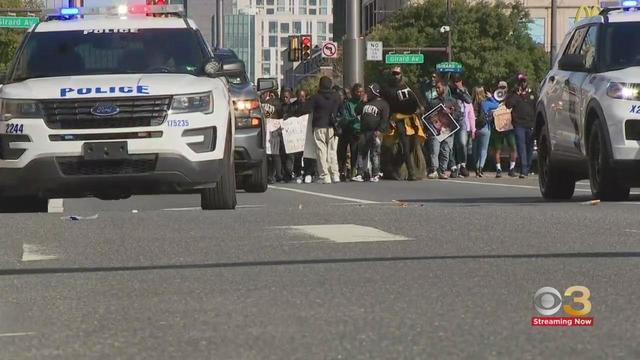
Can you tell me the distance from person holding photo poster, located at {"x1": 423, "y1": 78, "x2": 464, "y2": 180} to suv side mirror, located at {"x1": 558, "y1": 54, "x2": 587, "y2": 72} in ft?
42.0

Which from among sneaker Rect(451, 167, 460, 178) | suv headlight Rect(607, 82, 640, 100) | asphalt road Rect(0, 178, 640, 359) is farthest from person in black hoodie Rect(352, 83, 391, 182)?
asphalt road Rect(0, 178, 640, 359)

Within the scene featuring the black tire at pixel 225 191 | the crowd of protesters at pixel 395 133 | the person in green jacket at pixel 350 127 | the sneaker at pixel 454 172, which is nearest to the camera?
the black tire at pixel 225 191

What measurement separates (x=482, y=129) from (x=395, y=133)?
6.57 feet

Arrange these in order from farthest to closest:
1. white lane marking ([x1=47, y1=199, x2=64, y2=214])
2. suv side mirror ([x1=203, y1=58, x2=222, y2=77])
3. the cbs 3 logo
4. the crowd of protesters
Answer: the crowd of protesters, white lane marking ([x1=47, y1=199, x2=64, y2=214]), suv side mirror ([x1=203, y1=58, x2=222, y2=77]), the cbs 3 logo

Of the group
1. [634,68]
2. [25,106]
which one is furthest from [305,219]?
[634,68]

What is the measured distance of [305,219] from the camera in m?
12.0

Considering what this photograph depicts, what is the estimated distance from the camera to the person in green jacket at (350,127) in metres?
27.4

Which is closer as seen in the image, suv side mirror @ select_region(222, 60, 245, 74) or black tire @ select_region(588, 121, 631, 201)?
suv side mirror @ select_region(222, 60, 245, 74)

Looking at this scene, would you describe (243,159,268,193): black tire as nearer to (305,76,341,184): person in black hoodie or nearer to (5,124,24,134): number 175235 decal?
(5,124,24,134): number 175235 decal

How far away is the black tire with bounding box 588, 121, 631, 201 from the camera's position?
14.0 metres

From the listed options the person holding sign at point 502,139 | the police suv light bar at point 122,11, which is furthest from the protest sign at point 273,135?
the police suv light bar at point 122,11

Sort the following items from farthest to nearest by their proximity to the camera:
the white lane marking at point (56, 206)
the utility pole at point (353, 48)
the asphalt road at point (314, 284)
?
the utility pole at point (353, 48), the white lane marking at point (56, 206), the asphalt road at point (314, 284)

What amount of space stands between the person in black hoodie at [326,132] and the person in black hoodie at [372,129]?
437mm

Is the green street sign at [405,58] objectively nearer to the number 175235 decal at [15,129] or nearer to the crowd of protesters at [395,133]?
the crowd of protesters at [395,133]
